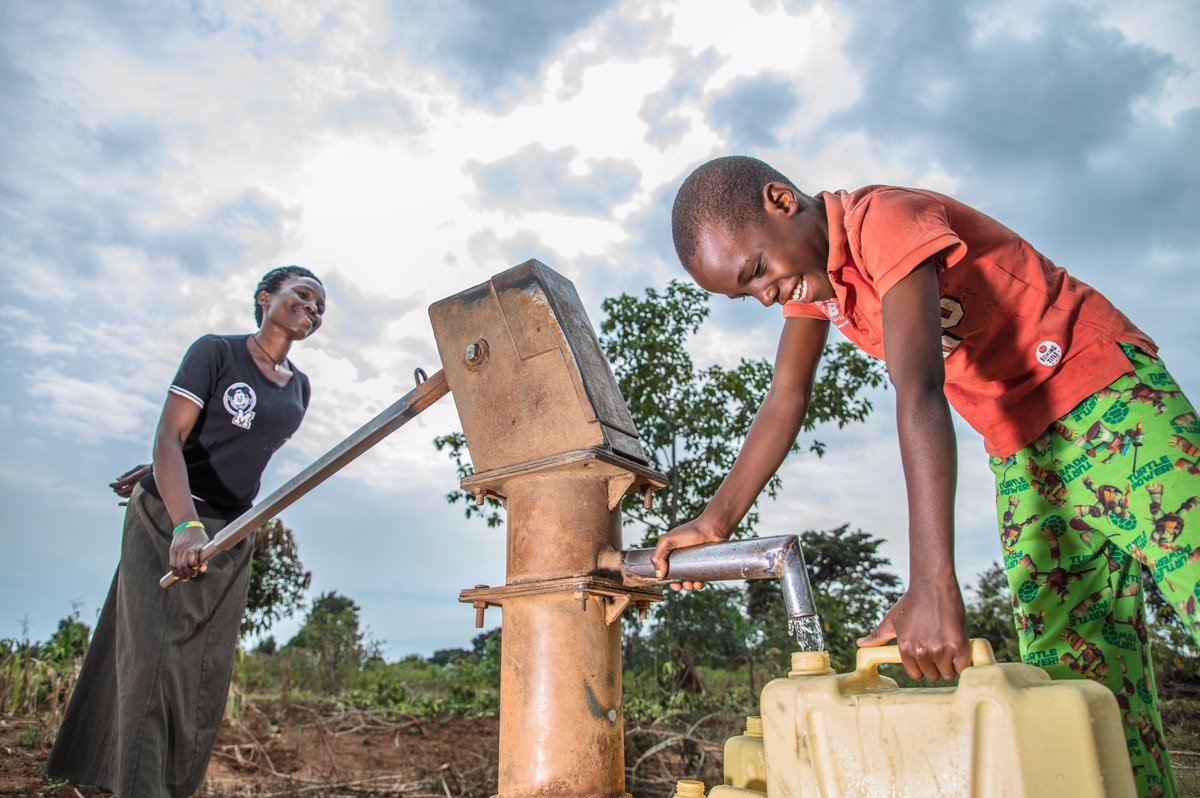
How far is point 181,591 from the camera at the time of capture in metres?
2.76

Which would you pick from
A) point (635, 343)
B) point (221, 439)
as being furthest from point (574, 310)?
point (635, 343)

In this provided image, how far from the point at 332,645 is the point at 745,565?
7.65 meters

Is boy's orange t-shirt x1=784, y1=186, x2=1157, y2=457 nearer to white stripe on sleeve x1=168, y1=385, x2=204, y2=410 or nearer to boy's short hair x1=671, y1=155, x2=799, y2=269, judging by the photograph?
boy's short hair x1=671, y1=155, x2=799, y2=269

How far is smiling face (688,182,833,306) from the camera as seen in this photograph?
5.79ft

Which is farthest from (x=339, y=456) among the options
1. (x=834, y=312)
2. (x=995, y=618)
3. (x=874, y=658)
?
(x=995, y=618)

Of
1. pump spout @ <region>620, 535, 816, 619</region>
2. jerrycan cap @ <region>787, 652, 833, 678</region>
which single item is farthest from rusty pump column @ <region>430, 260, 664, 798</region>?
jerrycan cap @ <region>787, 652, 833, 678</region>

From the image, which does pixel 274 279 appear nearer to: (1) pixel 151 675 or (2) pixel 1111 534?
(1) pixel 151 675

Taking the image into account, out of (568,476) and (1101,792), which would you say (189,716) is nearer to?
(568,476)

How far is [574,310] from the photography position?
203 cm

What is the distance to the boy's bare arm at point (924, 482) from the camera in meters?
1.28

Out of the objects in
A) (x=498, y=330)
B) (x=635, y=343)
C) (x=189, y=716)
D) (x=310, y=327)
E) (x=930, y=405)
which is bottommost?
(x=189, y=716)

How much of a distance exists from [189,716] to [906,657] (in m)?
2.49

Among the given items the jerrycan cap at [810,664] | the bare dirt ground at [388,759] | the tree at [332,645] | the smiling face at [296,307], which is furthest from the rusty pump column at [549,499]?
the tree at [332,645]

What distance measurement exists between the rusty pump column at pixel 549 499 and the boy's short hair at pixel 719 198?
34cm
